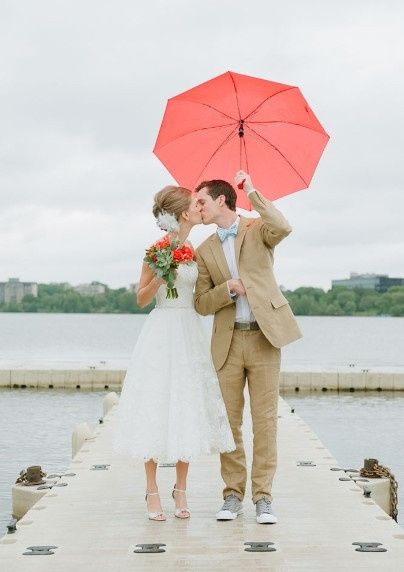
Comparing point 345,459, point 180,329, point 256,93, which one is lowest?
point 345,459

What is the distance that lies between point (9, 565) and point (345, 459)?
14.0 m

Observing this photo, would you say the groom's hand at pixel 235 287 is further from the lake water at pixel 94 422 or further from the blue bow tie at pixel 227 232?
the lake water at pixel 94 422

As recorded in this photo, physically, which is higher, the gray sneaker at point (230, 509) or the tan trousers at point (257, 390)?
the tan trousers at point (257, 390)

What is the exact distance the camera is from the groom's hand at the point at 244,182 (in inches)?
245

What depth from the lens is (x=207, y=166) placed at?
6590 mm

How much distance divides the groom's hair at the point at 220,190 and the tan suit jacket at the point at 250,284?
0.19 meters

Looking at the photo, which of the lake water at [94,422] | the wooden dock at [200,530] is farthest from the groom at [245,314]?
the lake water at [94,422]

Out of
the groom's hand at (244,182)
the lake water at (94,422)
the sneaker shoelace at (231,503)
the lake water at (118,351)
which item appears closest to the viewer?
the groom's hand at (244,182)

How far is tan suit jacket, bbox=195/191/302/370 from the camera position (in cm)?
632

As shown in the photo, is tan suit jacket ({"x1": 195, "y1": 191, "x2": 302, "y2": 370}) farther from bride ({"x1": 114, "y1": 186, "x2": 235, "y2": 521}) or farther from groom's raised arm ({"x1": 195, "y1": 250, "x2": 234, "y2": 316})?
bride ({"x1": 114, "y1": 186, "x2": 235, "y2": 521})

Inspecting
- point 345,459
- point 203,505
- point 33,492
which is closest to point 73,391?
point 345,459

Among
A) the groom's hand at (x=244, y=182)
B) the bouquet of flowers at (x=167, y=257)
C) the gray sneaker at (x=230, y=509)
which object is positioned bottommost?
the gray sneaker at (x=230, y=509)

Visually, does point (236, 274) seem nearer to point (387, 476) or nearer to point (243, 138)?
point (243, 138)

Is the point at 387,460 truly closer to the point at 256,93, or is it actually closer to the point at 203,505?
the point at 203,505
